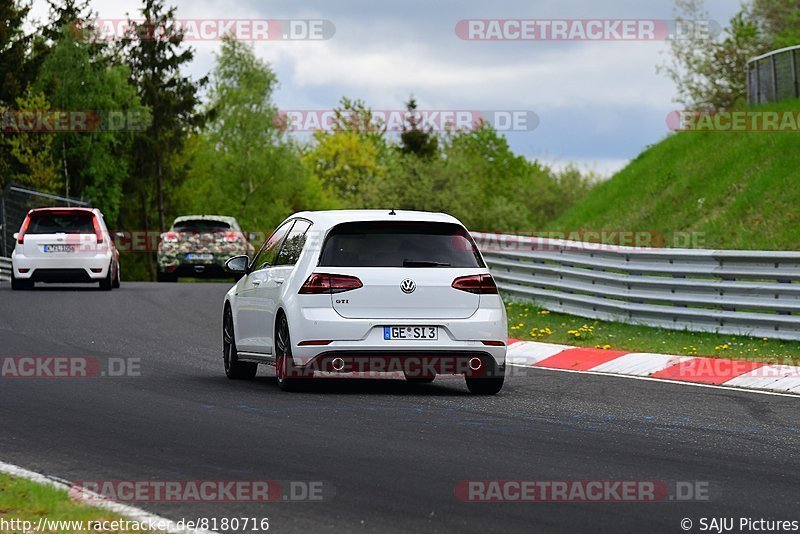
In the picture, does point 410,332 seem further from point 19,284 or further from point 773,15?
point 773,15

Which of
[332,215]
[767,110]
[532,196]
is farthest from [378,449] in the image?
[532,196]

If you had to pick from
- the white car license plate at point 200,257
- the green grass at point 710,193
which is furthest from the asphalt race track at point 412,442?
the white car license plate at point 200,257

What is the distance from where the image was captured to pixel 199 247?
107ft

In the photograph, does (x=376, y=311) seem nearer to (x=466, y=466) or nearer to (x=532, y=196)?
(x=466, y=466)

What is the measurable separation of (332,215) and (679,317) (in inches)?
262

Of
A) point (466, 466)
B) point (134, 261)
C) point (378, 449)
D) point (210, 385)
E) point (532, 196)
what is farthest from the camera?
point (532, 196)

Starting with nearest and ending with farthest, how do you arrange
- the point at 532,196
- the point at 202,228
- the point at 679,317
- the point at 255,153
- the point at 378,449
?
the point at 378,449 < the point at 679,317 < the point at 202,228 < the point at 255,153 < the point at 532,196

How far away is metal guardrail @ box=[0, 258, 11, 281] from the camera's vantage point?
3272 centimetres

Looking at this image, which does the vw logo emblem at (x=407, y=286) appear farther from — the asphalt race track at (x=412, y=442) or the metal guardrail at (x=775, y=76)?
the metal guardrail at (x=775, y=76)

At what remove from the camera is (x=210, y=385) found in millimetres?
12625

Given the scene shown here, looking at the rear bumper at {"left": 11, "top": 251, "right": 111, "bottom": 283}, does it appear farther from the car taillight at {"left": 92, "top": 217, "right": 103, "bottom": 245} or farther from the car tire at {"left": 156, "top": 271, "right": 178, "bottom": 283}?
the car tire at {"left": 156, "top": 271, "right": 178, "bottom": 283}

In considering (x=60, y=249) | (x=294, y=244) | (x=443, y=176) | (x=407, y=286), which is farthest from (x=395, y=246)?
(x=443, y=176)

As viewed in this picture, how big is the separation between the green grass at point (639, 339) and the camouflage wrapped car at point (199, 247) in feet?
43.5

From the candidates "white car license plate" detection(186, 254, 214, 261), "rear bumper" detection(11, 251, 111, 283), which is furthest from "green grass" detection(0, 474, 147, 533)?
"white car license plate" detection(186, 254, 214, 261)
